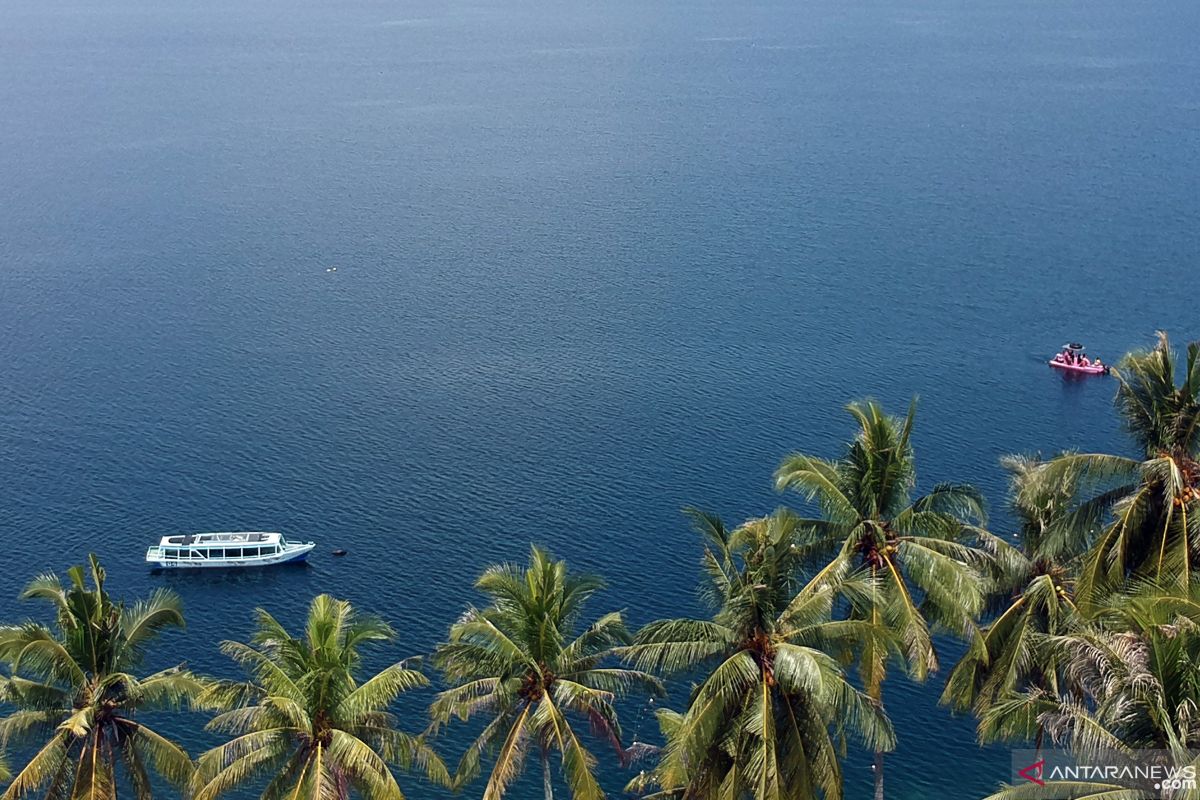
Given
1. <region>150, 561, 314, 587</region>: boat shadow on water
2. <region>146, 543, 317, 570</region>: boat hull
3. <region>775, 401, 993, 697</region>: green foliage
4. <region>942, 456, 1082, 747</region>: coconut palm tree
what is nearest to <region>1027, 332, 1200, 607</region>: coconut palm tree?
<region>942, 456, 1082, 747</region>: coconut palm tree

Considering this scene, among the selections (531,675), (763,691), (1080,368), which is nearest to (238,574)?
(531,675)

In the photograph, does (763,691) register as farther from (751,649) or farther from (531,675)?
(531,675)

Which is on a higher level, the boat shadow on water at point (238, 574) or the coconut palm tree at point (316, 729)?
the coconut palm tree at point (316, 729)

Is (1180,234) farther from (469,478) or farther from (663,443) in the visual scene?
(469,478)

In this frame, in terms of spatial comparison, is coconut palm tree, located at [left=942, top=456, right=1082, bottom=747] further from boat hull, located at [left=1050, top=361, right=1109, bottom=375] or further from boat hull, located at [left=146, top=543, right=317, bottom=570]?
boat hull, located at [left=1050, top=361, right=1109, bottom=375]

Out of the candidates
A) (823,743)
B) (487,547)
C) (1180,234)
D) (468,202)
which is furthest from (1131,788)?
(468,202)

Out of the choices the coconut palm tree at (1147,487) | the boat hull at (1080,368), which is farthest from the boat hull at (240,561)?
the boat hull at (1080,368)

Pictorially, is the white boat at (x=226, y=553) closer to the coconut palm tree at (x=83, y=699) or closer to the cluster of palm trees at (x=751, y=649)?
the cluster of palm trees at (x=751, y=649)
